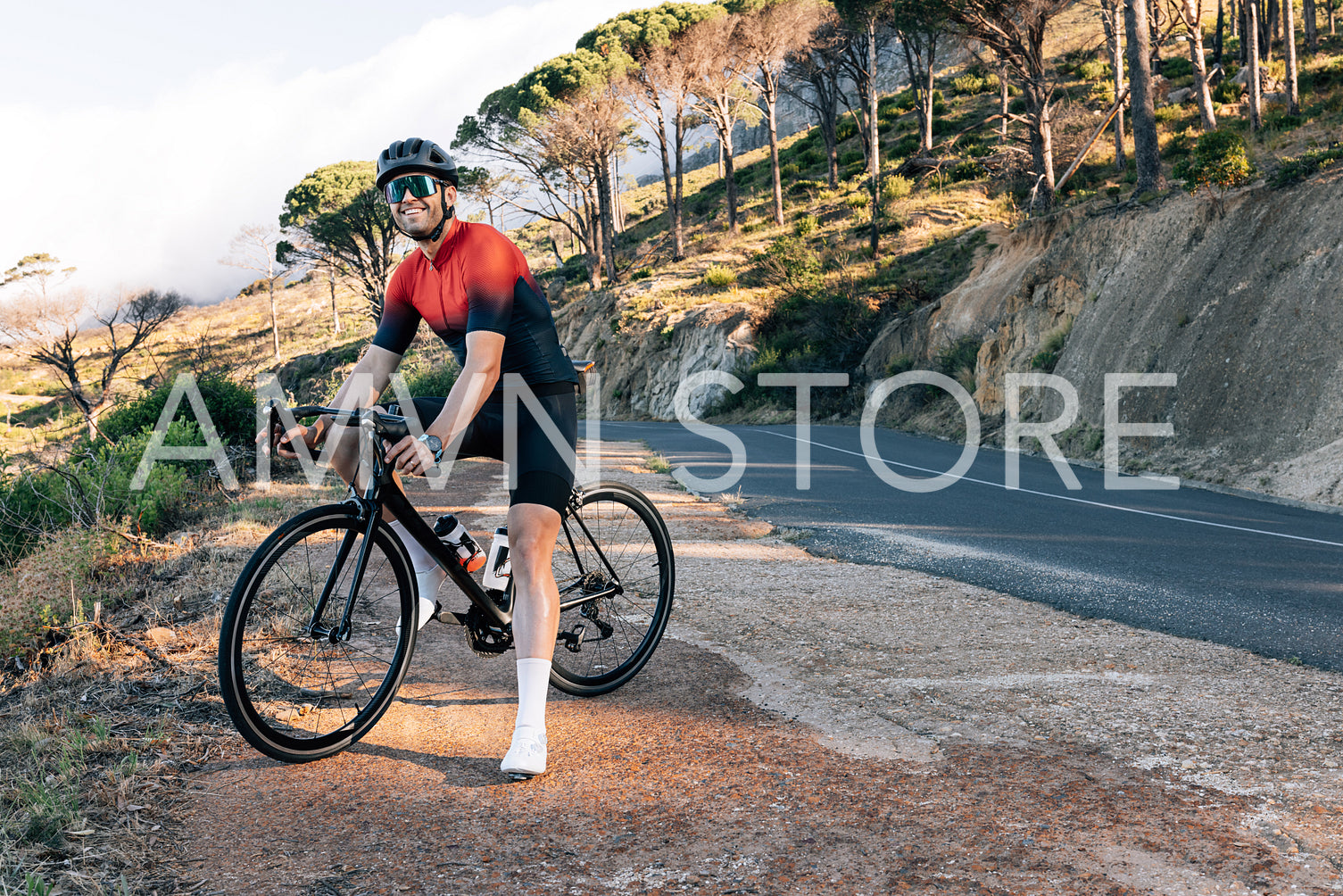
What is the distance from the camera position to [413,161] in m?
3.15

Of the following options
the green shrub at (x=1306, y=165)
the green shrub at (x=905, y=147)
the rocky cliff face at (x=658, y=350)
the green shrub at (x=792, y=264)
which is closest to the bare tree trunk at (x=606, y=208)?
the rocky cliff face at (x=658, y=350)

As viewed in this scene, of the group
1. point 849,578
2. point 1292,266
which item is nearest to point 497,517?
Result: point 849,578

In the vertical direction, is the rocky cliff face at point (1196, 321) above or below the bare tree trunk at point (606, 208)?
below

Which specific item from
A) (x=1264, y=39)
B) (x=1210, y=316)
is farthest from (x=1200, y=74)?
(x=1264, y=39)

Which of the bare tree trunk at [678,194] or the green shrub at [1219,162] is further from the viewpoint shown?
the bare tree trunk at [678,194]

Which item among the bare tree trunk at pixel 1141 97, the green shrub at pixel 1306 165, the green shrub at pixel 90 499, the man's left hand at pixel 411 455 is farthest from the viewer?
the bare tree trunk at pixel 1141 97

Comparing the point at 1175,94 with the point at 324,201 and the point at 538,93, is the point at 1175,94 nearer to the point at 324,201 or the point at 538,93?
the point at 538,93

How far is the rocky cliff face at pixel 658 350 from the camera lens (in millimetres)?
33281

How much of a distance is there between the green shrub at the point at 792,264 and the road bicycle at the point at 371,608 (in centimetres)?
2874

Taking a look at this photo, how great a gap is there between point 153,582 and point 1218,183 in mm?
17118

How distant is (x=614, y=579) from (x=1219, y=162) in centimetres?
1605

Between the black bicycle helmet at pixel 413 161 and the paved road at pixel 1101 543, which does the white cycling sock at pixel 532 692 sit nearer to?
the black bicycle helmet at pixel 413 161

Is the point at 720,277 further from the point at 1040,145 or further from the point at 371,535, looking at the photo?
the point at 371,535

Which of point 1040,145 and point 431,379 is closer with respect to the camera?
point 431,379
